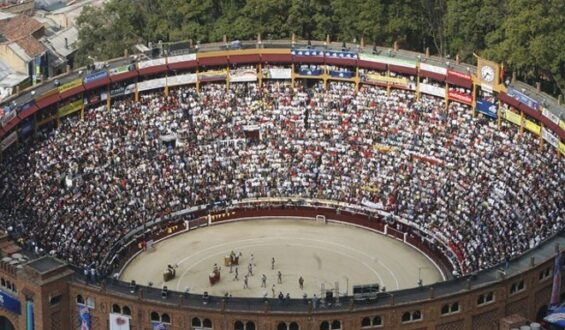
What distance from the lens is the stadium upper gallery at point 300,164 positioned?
372ft

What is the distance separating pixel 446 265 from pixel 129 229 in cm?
3354

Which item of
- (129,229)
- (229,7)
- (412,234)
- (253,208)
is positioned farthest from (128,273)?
(229,7)

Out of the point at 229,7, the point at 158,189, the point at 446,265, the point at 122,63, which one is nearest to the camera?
the point at 446,265

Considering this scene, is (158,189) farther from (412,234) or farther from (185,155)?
(412,234)

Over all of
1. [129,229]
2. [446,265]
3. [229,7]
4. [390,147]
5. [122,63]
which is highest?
[229,7]

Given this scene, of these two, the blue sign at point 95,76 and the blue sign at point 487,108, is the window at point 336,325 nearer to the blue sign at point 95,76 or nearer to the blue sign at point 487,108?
the blue sign at point 487,108

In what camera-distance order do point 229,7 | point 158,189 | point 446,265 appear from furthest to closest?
1. point 229,7
2. point 158,189
3. point 446,265

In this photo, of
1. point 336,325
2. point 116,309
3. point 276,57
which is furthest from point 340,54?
point 116,309

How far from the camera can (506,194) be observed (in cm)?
12525

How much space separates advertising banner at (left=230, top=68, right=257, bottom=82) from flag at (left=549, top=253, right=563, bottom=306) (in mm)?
55269

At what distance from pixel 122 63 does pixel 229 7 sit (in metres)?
25.7

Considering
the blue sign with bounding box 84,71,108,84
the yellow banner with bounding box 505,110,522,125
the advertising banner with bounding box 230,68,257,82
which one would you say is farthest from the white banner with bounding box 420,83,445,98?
the blue sign with bounding box 84,71,108,84

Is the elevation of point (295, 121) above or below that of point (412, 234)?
above

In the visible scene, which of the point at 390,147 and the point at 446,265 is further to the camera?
the point at 390,147
